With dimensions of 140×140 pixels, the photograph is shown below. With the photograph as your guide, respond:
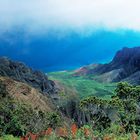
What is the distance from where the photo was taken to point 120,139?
2789 cm

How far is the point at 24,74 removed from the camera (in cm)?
17100

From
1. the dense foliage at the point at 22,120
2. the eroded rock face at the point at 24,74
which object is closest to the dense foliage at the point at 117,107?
the dense foliage at the point at 22,120

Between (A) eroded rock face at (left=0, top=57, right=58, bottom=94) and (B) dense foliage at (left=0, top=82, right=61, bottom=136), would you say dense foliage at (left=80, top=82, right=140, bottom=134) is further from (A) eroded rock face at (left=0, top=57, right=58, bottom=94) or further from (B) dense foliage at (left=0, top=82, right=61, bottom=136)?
(A) eroded rock face at (left=0, top=57, right=58, bottom=94)

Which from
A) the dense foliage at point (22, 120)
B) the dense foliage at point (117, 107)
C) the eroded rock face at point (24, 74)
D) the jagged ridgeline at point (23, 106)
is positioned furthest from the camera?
the eroded rock face at point (24, 74)

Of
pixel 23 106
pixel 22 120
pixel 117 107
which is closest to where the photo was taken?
pixel 22 120

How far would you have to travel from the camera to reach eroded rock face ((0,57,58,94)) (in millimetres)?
157087

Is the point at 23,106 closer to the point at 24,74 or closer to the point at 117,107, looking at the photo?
the point at 117,107

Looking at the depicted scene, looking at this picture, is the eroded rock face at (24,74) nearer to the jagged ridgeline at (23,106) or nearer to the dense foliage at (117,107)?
the jagged ridgeline at (23,106)

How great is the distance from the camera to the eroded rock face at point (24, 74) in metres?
157

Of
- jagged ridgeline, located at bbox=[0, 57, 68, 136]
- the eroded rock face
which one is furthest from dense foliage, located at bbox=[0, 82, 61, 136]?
the eroded rock face

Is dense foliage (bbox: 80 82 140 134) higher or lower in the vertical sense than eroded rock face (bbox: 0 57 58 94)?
lower

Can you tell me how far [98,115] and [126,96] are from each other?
5743 mm

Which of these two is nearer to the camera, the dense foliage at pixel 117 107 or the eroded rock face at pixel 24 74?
the dense foliage at pixel 117 107

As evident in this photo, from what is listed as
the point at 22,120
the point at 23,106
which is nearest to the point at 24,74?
the point at 23,106
